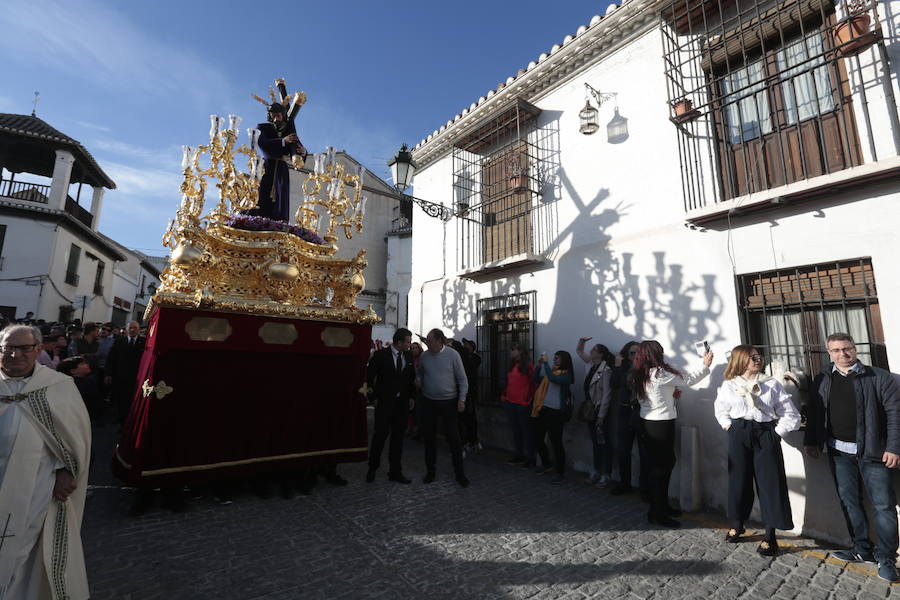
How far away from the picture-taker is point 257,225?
457 cm

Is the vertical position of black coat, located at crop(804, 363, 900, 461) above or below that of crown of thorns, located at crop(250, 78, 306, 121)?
below

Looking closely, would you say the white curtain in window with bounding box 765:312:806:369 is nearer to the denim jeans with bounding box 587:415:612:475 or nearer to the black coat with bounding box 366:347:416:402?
the denim jeans with bounding box 587:415:612:475

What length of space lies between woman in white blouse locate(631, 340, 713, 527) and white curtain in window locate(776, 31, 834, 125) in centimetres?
309

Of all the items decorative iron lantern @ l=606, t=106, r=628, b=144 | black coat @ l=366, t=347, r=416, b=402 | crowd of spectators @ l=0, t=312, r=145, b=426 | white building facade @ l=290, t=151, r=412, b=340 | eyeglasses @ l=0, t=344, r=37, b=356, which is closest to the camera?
eyeglasses @ l=0, t=344, r=37, b=356

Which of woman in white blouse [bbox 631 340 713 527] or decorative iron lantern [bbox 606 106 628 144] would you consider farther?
decorative iron lantern [bbox 606 106 628 144]

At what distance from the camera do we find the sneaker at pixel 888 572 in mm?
3082

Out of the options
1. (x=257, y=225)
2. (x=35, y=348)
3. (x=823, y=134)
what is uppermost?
(x=823, y=134)

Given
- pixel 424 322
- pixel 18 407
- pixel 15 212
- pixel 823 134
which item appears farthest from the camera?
pixel 15 212

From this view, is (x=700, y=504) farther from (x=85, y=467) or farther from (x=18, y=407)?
(x=18, y=407)

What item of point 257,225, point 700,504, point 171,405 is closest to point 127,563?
point 171,405

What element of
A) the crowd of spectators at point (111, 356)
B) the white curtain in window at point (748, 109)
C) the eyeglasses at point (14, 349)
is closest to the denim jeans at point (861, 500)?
the white curtain in window at point (748, 109)

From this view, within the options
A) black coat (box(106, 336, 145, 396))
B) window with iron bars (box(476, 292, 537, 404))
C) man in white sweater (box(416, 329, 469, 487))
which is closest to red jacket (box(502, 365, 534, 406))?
window with iron bars (box(476, 292, 537, 404))

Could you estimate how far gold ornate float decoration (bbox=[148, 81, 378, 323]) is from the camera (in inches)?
159

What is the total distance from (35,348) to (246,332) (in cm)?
181
